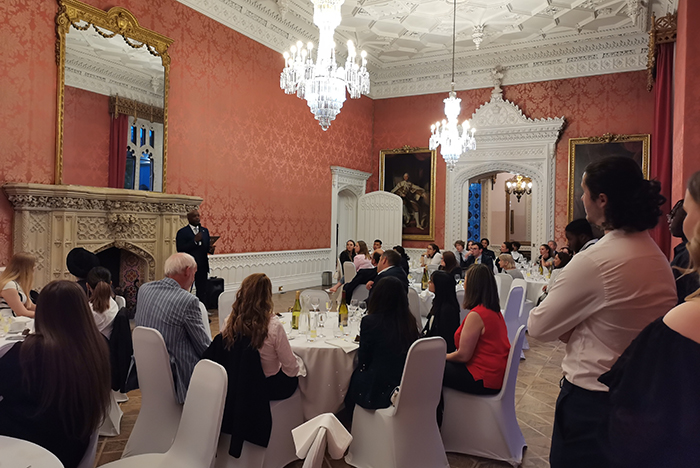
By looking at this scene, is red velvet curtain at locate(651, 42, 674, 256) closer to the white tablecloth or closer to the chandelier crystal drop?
the white tablecloth

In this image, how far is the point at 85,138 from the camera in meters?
6.95

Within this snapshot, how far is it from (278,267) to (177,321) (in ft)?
25.0

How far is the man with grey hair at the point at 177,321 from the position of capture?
3215 millimetres

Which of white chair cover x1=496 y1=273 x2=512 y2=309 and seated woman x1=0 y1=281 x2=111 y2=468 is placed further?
white chair cover x1=496 y1=273 x2=512 y2=309

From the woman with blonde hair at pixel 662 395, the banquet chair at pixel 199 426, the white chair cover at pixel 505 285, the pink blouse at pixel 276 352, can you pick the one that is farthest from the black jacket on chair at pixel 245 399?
the white chair cover at pixel 505 285

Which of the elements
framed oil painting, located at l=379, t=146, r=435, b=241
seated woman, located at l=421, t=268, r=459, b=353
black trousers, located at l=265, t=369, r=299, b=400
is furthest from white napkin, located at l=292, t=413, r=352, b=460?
framed oil painting, located at l=379, t=146, r=435, b=241

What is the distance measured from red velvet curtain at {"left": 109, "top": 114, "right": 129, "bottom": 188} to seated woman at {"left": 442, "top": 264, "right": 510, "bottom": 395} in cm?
586

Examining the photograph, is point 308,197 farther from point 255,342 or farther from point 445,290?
point 255,342

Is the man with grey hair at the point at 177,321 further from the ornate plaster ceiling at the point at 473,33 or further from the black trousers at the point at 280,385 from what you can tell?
the ornate plaster ceiling at the point at 473,33

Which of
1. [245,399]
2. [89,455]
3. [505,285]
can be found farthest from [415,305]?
[89,455]

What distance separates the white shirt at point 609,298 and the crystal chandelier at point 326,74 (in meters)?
4.64

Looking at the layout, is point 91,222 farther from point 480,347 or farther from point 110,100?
point 480,347

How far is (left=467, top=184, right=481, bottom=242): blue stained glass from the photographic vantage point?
19234 millimetres

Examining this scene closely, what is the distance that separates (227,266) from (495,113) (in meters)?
7.64
